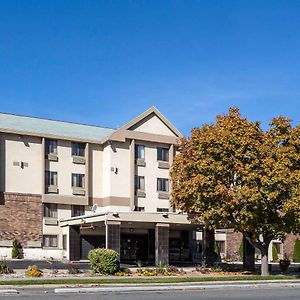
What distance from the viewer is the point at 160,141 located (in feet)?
176

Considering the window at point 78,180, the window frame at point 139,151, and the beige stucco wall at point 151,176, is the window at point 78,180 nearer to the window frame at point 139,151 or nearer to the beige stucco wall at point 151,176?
the beige stucco wall at point 151,176

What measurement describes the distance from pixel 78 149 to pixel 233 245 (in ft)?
60.8

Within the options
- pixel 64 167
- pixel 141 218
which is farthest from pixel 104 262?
pixel 64 167

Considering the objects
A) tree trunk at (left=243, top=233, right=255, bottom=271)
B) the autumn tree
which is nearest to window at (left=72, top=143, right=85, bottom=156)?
tree trunk at (left=243, top=233, right=255, bottom=271)

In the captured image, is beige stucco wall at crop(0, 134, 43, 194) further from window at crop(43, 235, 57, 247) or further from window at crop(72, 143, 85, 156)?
window at crop(43, 235, 57, 247)

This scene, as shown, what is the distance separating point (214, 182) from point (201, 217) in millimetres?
2528

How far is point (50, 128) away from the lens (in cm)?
5272

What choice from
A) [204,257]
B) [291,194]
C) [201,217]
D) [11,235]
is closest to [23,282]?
[201,217]

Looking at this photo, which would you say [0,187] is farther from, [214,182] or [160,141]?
[214,182]

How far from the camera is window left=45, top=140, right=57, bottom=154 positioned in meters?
50.3

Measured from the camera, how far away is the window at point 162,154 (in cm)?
5441

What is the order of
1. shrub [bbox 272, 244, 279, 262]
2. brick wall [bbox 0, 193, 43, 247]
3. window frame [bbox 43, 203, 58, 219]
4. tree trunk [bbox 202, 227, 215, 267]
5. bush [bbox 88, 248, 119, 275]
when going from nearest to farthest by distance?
bush [bbox 88, 248, 119, 275] < tree trunk [bbox 202, 227, 215, 267] < brick wall [bbox 0, 193, 43, 247] < window frame [bbox 43, 203, 58, 219] < shrub [bbox 272, 244, 279, 262]

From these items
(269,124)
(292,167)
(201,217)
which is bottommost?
(201,217)

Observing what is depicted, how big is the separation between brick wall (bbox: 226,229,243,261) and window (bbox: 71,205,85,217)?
1523cm
